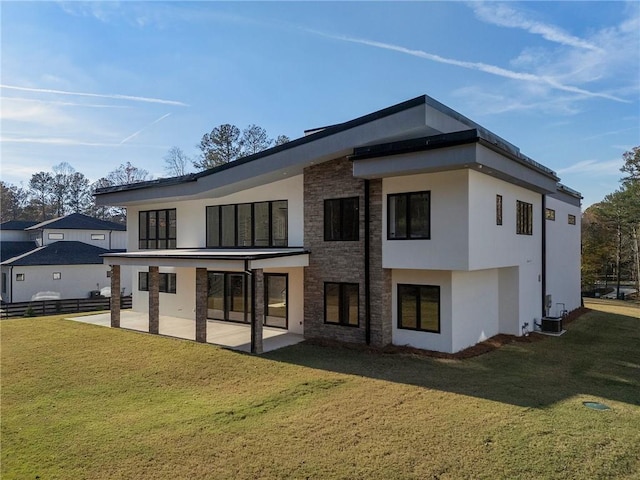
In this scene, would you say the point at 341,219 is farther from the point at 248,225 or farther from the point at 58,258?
the point at 58,258

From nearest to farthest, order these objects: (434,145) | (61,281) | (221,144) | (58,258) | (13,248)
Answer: (434,145), (61,281), (58,258), (13,248), (221,144)

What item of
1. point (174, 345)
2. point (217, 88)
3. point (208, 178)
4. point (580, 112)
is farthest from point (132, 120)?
point (580, 112)

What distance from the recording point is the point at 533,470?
538cm

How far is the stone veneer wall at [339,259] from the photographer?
1268cm

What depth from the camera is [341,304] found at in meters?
13.6

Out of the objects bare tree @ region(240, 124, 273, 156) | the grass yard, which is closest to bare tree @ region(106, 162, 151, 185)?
bare tree @ region(240, 124, 273, 156)

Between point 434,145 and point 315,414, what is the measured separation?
7111 millimetres

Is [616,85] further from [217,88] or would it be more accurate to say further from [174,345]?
[174,345]

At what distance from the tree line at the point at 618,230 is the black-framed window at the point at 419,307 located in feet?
95.6

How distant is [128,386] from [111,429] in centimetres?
258

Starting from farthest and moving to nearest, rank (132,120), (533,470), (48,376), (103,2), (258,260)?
(132,120)
(258,260)
(103,2)
(48,376)
(533,470)

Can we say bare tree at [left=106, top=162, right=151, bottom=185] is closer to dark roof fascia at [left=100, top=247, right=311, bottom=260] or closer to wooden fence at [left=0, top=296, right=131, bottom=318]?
wooden fence at [left=0, top=296, right=131, bottom=318]

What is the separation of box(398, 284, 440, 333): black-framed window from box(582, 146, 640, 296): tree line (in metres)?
29.1

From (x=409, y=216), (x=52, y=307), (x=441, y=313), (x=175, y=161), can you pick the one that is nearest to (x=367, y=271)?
(x=409, y=216)
